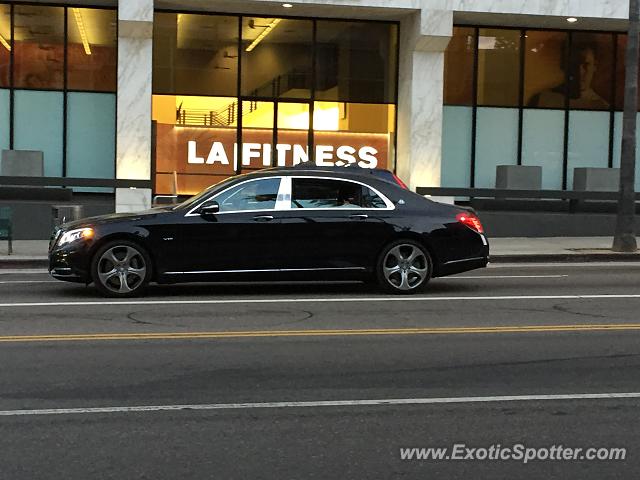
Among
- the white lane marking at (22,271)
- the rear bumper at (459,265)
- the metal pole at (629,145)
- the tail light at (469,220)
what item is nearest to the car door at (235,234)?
the rear bumper at (459,265)

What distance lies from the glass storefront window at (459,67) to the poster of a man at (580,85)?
6.29 ft

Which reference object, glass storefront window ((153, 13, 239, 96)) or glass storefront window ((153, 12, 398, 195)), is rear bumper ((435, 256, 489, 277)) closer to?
glass storefront window ((153, 12, 398, 195))

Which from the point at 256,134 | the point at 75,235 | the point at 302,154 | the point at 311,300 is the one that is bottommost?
the point at 311,300

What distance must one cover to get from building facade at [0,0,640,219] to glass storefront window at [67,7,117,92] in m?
0.03

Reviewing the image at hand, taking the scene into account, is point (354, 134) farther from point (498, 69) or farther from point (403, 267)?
point (403, 267)

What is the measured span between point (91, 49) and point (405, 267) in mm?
13347

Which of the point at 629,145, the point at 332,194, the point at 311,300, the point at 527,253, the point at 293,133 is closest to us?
the point at 311,300

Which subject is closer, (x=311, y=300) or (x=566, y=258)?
(x=311, y=300)

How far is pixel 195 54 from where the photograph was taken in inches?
953

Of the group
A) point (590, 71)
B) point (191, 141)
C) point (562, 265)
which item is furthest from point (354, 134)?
point (562, 265)

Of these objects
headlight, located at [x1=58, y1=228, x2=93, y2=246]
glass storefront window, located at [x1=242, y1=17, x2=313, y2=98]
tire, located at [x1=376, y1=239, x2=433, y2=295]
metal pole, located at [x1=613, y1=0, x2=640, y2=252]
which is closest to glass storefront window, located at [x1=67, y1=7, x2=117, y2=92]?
glass storefront window, located at [x1=242, y1=17, x2=313, y2=98]

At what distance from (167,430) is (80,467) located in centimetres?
82

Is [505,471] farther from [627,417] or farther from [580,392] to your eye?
[580,392]

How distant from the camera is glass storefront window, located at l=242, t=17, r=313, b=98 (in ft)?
80.3
